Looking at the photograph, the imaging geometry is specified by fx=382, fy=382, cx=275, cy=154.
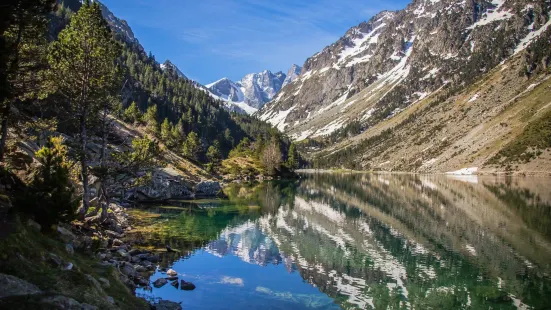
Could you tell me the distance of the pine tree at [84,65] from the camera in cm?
3316

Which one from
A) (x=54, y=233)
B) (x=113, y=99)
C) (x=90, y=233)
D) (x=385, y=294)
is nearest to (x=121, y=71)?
(x=113, y=99)

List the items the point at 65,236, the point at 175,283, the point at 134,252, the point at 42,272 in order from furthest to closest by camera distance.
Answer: the point at 134,252
the point at 175,283
the point at 65,236
the point at 42,272

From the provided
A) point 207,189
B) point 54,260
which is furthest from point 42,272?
point 207,189

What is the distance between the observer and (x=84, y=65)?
34844 mm

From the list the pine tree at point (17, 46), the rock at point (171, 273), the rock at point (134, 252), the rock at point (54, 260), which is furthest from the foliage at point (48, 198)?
the rock at point (134, 252)

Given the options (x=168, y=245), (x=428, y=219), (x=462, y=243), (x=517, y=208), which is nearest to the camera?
(x=168, y=245)

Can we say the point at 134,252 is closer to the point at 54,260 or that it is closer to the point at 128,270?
the point at 128,270

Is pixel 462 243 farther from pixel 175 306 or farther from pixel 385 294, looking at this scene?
pixel 175 306

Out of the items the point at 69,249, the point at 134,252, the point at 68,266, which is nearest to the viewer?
the point at 68,266

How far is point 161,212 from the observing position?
65500 mm

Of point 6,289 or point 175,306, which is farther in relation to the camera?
point 175,306

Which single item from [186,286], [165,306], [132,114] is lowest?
[186,286]

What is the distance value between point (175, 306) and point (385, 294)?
629 inches

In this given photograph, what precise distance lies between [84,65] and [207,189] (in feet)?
214
